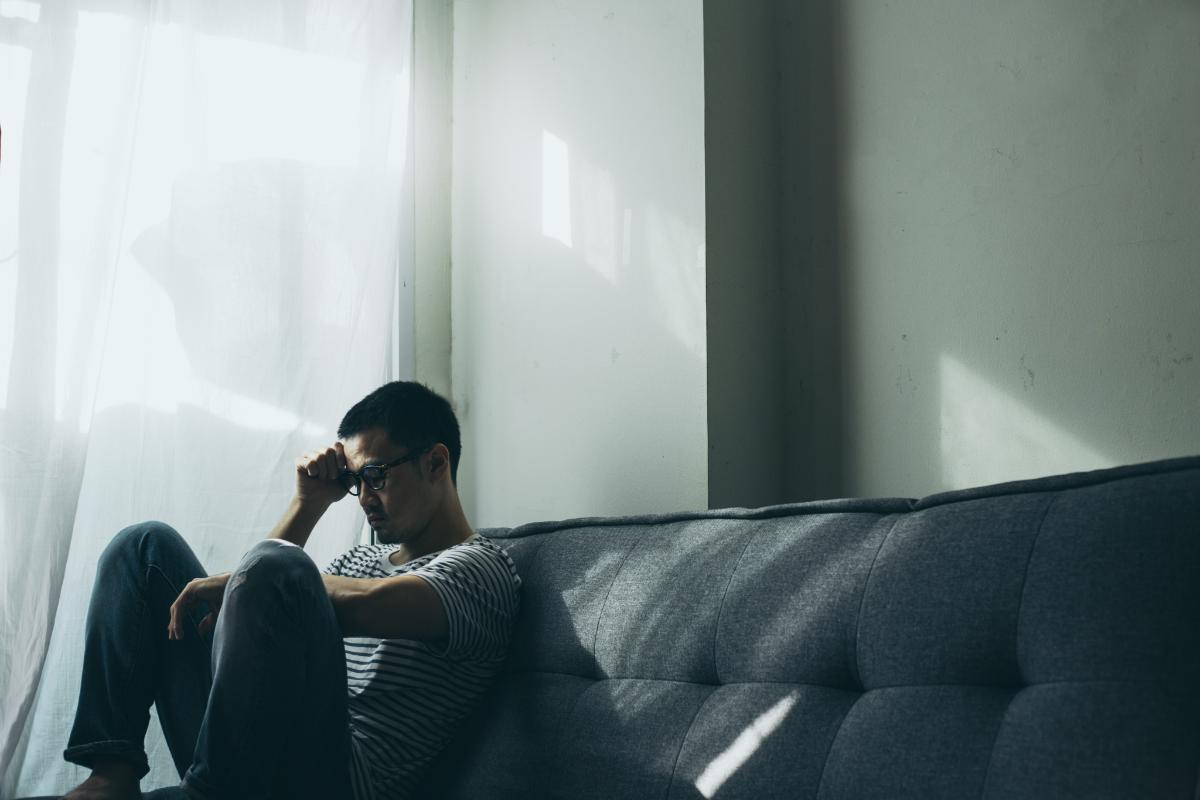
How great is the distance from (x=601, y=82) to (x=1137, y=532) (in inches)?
61.8

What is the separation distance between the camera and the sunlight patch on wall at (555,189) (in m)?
2.42

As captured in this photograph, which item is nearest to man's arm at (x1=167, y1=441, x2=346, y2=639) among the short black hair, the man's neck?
the short black hair

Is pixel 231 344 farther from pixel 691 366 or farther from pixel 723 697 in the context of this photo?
pixel 723 697

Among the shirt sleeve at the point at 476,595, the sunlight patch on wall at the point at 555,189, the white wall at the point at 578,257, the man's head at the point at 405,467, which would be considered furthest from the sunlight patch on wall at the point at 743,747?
the sunlight patch on wall at the point at 555,189

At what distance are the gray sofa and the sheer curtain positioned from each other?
2.84 ft

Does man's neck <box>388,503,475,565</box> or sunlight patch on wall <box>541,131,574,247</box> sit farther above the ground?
sunlight patch on wall <box>541,131,574,247</box>

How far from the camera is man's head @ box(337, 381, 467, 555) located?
2000mm

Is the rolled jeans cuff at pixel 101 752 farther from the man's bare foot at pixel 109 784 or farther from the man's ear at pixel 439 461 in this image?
the man's ear at pixel 439 461

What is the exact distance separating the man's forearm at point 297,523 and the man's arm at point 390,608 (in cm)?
53

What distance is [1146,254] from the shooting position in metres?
1.54

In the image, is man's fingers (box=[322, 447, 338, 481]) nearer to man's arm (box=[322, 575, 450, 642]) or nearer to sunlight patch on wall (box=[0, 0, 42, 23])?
man's arm (box=[322, 575, 450, 642])

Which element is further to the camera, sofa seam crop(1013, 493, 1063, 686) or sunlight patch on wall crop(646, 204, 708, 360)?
sunlight patch on wall crop(646, 204, 708, 360)

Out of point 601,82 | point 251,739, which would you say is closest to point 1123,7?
point 601,82

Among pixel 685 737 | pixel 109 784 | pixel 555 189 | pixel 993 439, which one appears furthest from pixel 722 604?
pixel 555 189
